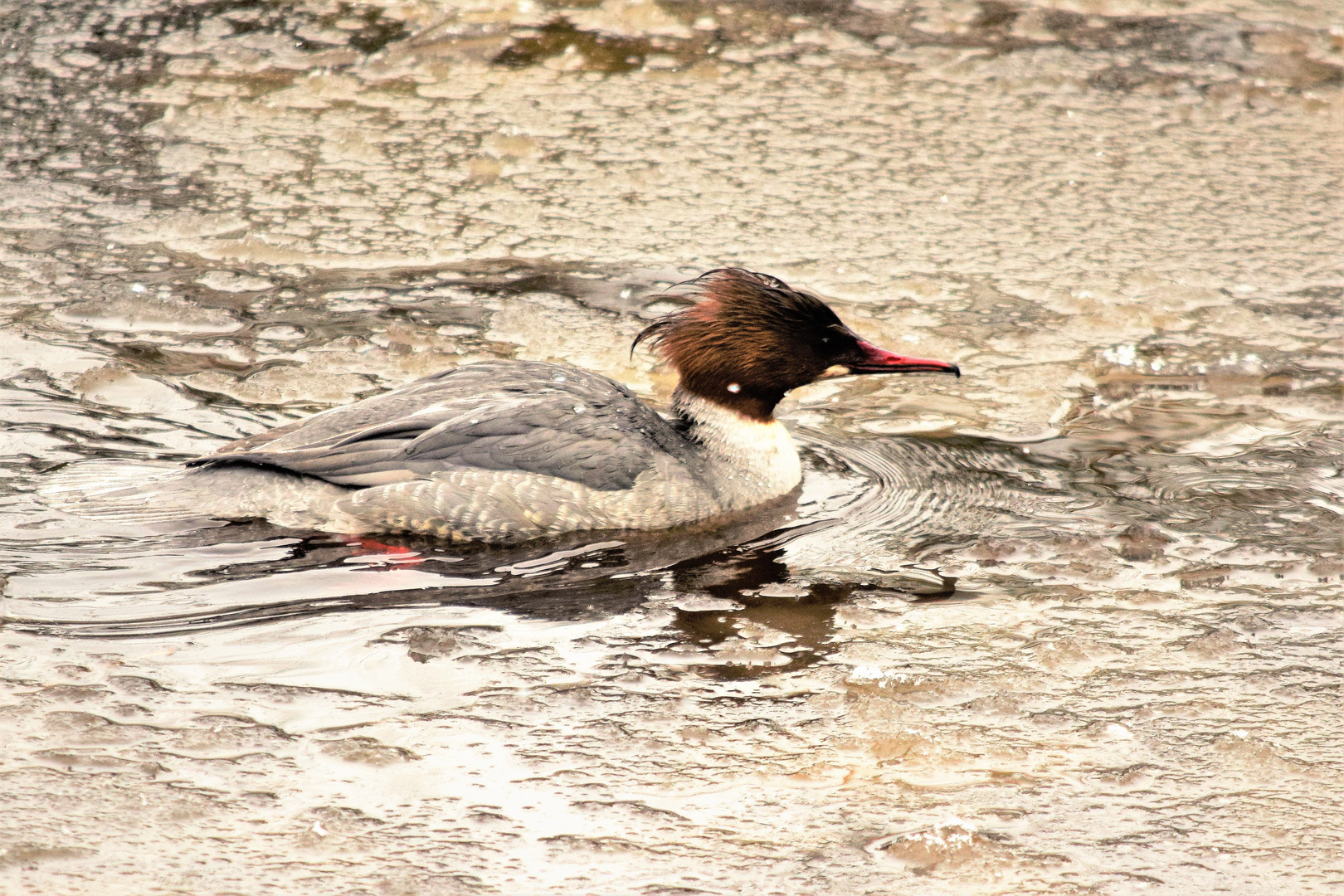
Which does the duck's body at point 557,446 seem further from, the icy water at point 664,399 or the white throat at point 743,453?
the icy water at point 664,399

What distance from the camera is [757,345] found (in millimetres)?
5488

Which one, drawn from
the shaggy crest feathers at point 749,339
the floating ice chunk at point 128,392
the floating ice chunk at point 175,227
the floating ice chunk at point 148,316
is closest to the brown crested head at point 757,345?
the shaggy crest feathers at point 749,339

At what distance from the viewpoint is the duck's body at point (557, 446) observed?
5004mm

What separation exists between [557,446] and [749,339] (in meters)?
0.90

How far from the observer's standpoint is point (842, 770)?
12.1 ft

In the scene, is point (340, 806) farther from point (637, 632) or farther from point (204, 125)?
point (204, 125)

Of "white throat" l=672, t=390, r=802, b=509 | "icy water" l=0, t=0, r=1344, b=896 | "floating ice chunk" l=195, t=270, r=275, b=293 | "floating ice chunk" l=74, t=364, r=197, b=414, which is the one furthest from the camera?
"floating ice chunk" l=195, t=270, r=275, b=293

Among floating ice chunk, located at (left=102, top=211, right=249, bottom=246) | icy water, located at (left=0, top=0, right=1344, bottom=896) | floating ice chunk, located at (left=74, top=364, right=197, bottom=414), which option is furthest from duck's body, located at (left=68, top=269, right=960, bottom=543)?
floating ice chunk, located at (left=102, top=211, right=249, bottom=246)

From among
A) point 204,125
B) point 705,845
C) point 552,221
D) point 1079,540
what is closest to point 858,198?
point 552,221

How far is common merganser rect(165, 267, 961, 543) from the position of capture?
501 cm

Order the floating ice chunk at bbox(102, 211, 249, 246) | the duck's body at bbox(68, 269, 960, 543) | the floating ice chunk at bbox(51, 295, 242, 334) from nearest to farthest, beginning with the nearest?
the duck's body at bbox(68, 269, 960, 543) < the floating ice chunk at bbox(51, 295, 242, 334) < the floating ice chunk at bbox(102, 211, 249, 246)

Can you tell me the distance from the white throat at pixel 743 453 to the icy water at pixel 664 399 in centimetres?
20

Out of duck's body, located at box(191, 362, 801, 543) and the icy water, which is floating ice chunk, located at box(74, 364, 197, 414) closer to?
the icy water

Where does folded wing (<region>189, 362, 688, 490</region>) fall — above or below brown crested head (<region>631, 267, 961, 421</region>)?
below
